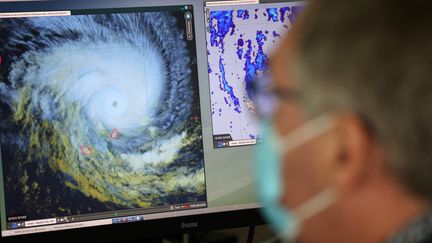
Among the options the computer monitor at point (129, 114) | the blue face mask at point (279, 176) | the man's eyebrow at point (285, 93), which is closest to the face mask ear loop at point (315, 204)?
the blue face mask at point (279, 176)

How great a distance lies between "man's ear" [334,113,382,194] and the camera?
2.03ft

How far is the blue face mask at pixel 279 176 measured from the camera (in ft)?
2.22

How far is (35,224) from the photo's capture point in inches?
44.9

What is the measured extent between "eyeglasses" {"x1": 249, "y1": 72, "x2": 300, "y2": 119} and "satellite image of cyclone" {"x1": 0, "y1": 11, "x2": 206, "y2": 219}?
0.42m

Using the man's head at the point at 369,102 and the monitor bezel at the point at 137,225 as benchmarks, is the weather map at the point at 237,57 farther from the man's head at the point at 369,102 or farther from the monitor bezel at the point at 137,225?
the man's head at the point at 369,102

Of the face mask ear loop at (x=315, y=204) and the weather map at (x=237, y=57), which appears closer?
the face mask ear loop at (x=315, y=204)

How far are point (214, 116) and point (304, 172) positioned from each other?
52 cm

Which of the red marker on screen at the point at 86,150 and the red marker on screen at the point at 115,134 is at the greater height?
the red marker on screen at the point at 115,134

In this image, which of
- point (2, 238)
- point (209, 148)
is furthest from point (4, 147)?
point (209, 148)

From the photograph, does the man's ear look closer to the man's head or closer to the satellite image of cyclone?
the man's head

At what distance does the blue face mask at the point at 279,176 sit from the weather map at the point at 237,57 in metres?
0.42

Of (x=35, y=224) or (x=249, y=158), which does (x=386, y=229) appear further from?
Result: (x=35, y=224)

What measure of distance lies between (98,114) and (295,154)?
21.6 inches

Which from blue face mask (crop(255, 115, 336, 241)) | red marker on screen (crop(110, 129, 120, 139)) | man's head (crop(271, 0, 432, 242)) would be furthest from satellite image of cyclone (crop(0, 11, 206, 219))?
man's head (crop(271, 0, 432, 242))
